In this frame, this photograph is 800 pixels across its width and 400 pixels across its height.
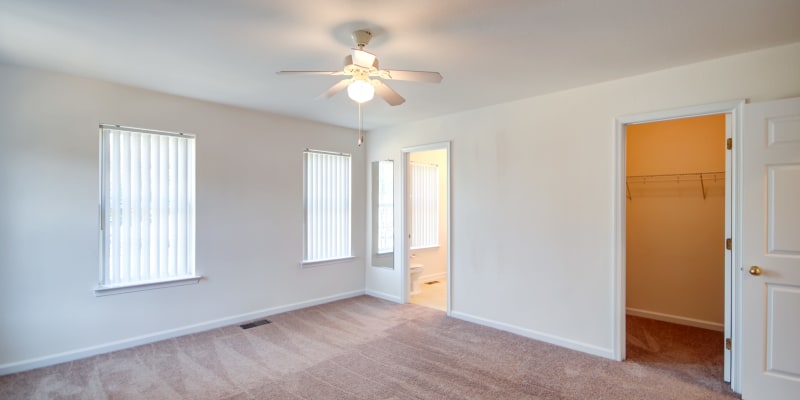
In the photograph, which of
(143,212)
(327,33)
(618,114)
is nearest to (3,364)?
(143,212)

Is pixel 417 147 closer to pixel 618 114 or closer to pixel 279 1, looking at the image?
pixel 618 114

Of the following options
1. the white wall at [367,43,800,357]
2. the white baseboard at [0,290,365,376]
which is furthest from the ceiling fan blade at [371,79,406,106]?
the white baseboard at [0,290,365,376]

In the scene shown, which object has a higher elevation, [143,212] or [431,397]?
[143,212]

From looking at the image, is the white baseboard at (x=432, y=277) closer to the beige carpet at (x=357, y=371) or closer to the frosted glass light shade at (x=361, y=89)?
the beige carpet at (x=357, y=371)

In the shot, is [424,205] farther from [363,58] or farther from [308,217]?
[363,58]

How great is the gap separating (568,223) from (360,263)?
10.5 ft

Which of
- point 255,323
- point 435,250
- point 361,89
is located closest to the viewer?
point 361,89

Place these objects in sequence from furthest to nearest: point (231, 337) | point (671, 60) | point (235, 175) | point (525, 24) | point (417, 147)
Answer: point (417, 147) < point (235, 175) < point (231, 337) < point (671, 60) < point (525, 24)

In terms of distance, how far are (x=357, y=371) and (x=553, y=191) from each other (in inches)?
100

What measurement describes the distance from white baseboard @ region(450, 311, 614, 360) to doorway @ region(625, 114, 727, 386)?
0.50 metres

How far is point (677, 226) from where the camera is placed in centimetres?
450

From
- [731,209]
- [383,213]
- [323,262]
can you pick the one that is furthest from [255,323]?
[731,209]

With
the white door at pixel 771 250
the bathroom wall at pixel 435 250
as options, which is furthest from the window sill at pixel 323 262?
the white door at pixel 771 250

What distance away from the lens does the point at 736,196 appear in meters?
2.87
